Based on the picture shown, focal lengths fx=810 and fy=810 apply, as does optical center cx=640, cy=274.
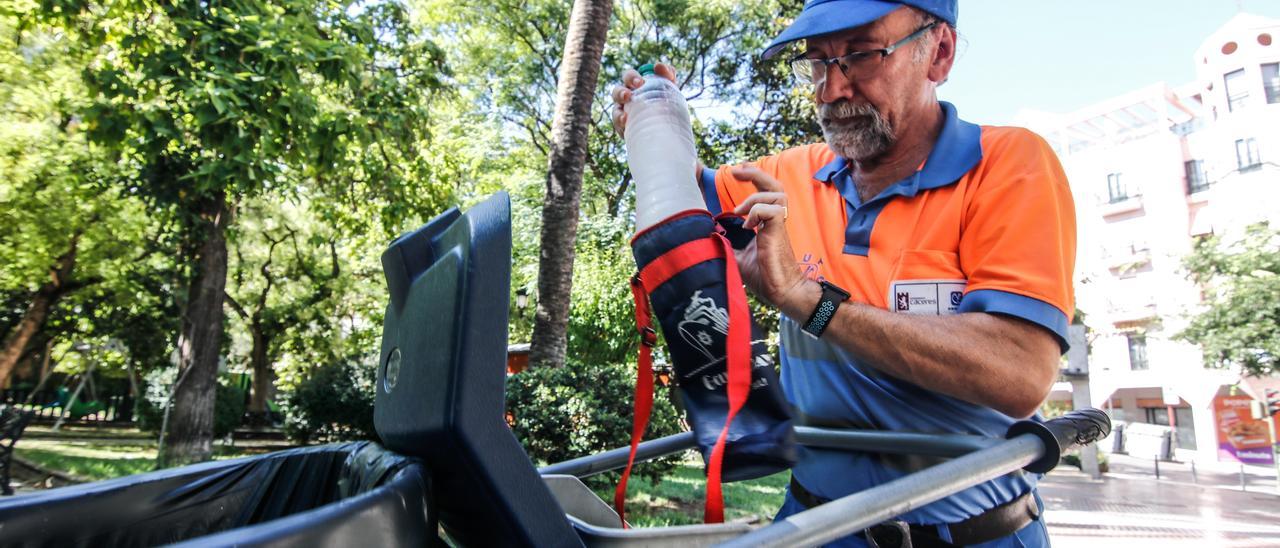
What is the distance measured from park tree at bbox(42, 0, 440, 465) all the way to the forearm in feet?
23.6

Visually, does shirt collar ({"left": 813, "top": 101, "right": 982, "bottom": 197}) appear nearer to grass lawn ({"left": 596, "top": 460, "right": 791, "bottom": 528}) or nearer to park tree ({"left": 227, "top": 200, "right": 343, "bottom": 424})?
grass lawn ({"left": 596, "top": 460, "right": 791, "bottom": 528})

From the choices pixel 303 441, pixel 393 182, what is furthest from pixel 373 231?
pixel 393 182

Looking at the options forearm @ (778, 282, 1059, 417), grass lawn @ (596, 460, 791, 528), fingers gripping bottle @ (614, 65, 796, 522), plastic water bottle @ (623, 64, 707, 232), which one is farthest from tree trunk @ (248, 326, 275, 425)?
forearm @ (778, 282, 1059, 417)

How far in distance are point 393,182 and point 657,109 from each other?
1157 cm

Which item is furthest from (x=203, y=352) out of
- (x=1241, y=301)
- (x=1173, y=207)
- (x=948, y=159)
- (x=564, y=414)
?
(x=1173, y=207)

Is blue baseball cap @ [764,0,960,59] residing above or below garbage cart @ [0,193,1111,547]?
above

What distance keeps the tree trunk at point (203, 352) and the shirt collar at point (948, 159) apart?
12124 millimetres

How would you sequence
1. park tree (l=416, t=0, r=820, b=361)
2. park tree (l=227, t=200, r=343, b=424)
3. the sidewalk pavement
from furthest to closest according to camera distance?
park tree (l=227, t=200, r=343, b=424) → park tree (l=416, t=0, r=820, b=361) → the sidewalk pavement

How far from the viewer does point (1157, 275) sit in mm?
39156

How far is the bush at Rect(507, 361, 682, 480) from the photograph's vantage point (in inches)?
325

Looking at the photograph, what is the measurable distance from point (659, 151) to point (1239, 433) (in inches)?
1675

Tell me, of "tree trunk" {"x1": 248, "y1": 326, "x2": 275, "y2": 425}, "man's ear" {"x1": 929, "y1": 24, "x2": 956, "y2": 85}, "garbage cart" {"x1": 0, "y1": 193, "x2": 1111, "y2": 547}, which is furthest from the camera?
"tree trunk" {"x1": 248, "y1": 326, "x2": 275, "y2": 425}

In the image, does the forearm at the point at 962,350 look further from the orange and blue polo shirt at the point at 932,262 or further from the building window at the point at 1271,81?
the building window at the point at 1271,81

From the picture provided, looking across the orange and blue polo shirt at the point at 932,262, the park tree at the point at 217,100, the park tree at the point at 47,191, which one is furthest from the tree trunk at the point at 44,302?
the orange and blue polo shirt at the point at 932,262
